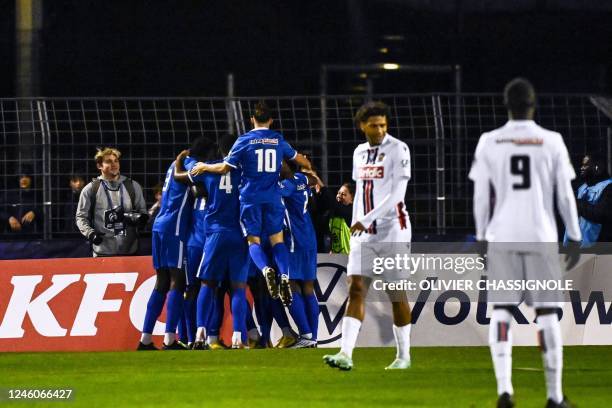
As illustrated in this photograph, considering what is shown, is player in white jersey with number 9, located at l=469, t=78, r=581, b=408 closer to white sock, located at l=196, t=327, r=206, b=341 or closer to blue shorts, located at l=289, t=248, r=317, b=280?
white sock, located at l=196, t=327, r=206, b=341

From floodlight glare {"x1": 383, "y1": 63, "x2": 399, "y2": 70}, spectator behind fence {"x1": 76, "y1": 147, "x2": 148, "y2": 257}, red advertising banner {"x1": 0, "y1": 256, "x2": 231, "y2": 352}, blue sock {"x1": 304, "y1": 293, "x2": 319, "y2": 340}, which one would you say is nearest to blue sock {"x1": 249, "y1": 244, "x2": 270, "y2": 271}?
blue sock {"x1": 304, "y1": 293, "x2": 319, "y2": 340}

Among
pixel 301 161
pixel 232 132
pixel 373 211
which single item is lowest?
pixel 373 211

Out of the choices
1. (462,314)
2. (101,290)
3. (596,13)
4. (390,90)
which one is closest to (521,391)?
(462,314)

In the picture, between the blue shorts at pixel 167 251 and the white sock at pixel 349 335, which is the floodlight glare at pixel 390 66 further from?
the white sock at pixel 349 335

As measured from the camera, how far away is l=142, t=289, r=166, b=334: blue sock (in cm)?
1514

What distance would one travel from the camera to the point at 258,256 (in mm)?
14633

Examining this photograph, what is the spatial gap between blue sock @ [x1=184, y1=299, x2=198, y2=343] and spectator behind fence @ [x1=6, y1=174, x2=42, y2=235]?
292 centimetres

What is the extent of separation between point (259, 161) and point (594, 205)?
405cm

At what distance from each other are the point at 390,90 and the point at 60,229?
362 inches

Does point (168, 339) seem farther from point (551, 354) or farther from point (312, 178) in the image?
point (551, 354)

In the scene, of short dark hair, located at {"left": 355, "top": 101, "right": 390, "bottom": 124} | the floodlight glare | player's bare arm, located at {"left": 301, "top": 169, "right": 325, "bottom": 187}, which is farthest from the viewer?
the floodlight glare

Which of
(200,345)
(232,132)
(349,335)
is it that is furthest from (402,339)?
(232,132)

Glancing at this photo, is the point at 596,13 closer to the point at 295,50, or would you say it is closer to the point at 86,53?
the point at 295,50

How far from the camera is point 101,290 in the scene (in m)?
15.9
